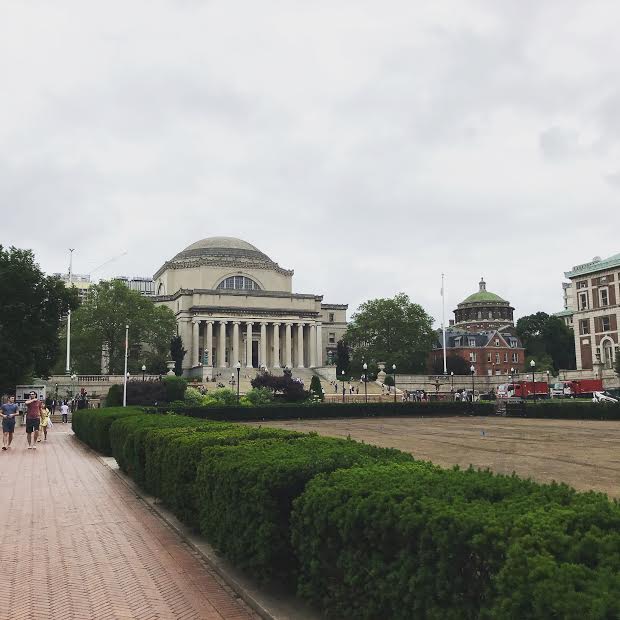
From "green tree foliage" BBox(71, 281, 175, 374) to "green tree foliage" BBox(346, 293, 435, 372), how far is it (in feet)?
98.4

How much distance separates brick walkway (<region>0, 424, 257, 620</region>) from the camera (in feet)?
21.1

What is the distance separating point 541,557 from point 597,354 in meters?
83.1

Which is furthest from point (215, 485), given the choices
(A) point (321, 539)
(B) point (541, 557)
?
(B) point (541, 557)

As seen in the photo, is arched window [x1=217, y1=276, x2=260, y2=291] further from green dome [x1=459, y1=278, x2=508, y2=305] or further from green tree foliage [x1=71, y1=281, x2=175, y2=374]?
green dome [x1=459, y1=278, x2=508, y2=305]

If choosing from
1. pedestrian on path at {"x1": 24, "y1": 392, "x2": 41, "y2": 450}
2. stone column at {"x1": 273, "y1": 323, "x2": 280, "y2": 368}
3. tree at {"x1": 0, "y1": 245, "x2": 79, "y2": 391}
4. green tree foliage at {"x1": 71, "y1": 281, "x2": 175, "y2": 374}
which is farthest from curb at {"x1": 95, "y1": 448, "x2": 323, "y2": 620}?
stone column at {"x1": 273, "y1": 323, "x2": 280, "y2": 368}

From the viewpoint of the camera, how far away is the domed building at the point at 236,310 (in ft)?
298

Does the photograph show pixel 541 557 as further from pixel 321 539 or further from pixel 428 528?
pixel 321 539

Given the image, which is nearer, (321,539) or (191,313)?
(321,539)

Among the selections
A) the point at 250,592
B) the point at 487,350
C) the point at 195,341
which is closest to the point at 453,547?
the point at 250,592

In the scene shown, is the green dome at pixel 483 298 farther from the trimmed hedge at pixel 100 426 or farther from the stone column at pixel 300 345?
the trimmed hedge at pixel 100 426

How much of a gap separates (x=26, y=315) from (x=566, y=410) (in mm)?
39947

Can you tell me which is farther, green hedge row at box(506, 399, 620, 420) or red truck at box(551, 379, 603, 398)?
red truck at box(551, 379, 603, 398)

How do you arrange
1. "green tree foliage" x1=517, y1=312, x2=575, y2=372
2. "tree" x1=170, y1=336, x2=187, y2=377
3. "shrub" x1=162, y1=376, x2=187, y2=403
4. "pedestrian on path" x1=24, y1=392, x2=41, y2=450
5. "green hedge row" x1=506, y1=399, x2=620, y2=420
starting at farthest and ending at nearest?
1. "green tree foliage" x1=517, y1=312, x2=575, y2=372
2. "tree" x1=170, y1=336, x2=187, y2=377
3. "shrub" x1=162, y1=376, x2=187, y2=403
4. "green hedge row" x1=506, y1=399, x2=620, y2=420
5. "pedestrian on path" x1=24, y1=392, x2=41, y2=450

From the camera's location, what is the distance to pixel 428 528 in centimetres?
401
